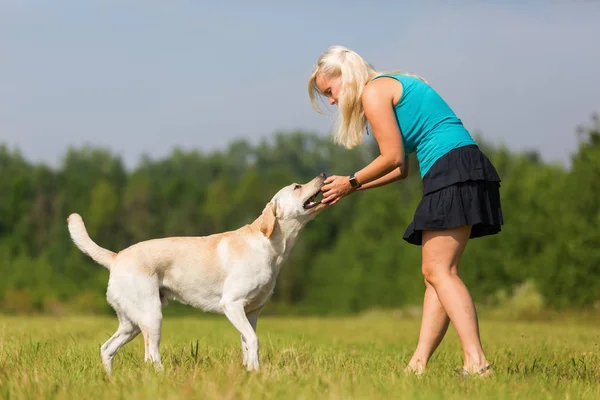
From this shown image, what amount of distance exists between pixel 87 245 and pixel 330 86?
2673 mm

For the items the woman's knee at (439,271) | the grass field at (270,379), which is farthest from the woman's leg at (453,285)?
the grass field at (270,379)

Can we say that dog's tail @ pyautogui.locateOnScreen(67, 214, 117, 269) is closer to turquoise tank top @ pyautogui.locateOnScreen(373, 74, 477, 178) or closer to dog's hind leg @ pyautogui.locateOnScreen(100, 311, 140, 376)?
dog's hind leg @ pyautogui.locateOnScreen(100, 311, 140, 376)

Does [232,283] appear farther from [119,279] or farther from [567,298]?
[567,298]

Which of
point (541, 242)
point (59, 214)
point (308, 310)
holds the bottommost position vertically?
point (308, 310)

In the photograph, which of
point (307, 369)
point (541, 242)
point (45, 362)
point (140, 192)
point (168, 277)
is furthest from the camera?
point (140, 192)

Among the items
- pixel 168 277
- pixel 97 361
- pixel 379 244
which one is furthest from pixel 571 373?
pixel 379 244

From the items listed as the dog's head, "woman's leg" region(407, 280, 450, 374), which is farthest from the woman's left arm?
"woman's leg" region(407, 280, 450, 374)

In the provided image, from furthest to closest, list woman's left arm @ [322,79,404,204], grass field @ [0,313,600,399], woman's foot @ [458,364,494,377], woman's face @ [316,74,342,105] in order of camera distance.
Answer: woman's face @ [316,74,342,105] < woman's left arm @ [322,79,404,204] < woman's foot @ [458,364,494,377] < grass field @ [0,313,600,399]

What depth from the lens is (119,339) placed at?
6.39 meters

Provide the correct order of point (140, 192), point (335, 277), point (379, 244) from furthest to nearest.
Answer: point (140, 192)
point (335, 277)
point (379, 244)

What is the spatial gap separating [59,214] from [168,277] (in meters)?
68.7

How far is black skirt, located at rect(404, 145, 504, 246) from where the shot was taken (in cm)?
553

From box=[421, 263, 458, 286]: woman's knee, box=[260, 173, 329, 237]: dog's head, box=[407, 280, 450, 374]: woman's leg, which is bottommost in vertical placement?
box=[407, 280, 450, 374]: woman's leg

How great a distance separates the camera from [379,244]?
49406mm
